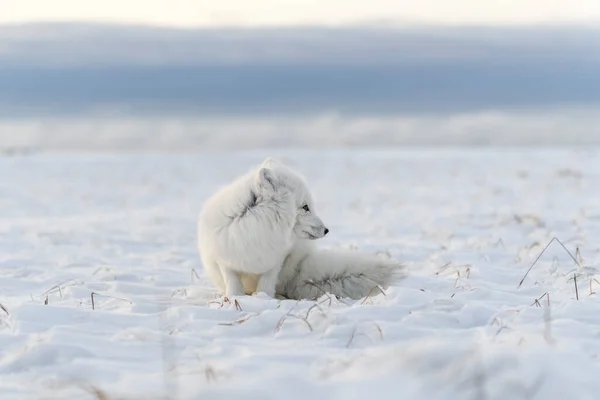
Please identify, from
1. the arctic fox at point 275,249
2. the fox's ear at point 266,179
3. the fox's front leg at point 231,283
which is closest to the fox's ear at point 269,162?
the arctic fox at point 275,249

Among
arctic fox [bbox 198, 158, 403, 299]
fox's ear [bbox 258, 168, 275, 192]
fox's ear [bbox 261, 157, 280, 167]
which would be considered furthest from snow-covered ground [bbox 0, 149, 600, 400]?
fox's ear [bbox 261, 157, 280, 167]

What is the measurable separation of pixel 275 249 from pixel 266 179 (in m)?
0.54

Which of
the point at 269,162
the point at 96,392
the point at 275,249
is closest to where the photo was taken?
the point at 96,392

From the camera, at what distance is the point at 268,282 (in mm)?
5246

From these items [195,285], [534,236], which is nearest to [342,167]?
[534,236]

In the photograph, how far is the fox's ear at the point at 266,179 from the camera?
16.9ft

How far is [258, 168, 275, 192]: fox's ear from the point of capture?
5.15 metres

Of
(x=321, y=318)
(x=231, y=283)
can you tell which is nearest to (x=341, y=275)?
(x=231, y=283)

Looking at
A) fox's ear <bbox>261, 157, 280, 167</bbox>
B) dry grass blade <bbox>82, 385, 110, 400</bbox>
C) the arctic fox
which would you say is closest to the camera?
dry grass blade <bbox>82, 385, 110, 400</bbox>

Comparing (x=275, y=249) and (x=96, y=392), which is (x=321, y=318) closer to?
(x=275, y=249)

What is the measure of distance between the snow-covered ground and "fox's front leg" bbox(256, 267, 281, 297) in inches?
16.3

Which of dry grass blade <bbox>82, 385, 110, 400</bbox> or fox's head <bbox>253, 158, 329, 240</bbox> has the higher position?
fox's head <bbox>253, 158, 329, 240</bbox>

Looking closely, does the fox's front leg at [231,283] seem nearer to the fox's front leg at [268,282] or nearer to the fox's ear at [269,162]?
the fox's front leg at [268,282]

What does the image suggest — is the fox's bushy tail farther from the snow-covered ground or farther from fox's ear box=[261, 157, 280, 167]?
fox's ear box=[261, 157, 280, 167]
